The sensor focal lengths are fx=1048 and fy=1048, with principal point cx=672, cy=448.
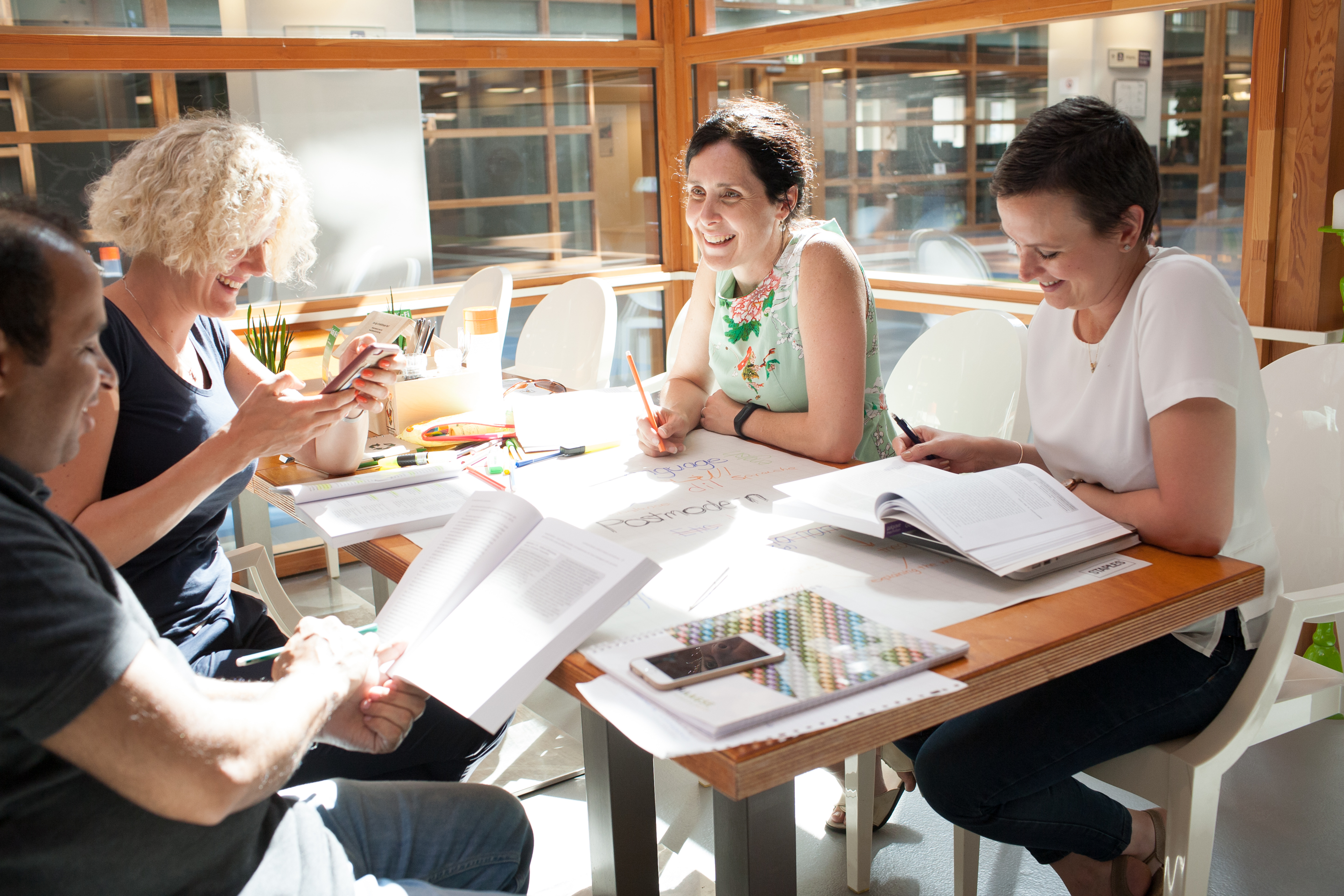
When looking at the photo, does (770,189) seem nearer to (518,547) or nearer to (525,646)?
(518,547)

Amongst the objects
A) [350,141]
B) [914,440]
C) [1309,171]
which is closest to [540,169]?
[350,141]

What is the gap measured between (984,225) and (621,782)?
8.28 feet

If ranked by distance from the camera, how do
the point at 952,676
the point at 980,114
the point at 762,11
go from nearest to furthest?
the point at 952,676 < the point at 980,114 < the point at 762,11

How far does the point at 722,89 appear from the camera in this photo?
4.36 m

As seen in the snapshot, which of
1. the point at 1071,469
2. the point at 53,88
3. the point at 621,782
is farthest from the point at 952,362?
the point at 53,88

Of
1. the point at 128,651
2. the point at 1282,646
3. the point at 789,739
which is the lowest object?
the point at 1282,646

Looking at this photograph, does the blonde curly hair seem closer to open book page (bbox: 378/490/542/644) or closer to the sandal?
open book page (bbox: 378/490/542/644)

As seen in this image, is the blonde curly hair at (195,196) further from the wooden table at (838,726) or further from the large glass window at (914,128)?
the large glass window at (914,128)

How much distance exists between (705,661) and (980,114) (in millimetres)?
2746

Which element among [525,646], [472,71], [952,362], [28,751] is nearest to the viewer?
[28,751]

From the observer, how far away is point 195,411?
1617 mm

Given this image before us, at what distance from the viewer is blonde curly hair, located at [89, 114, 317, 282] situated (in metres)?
1.61

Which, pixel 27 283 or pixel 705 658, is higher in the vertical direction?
pixel 27 283

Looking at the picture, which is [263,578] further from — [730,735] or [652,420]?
[730,735]
